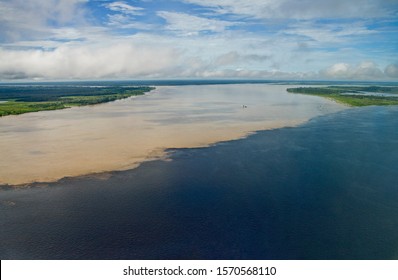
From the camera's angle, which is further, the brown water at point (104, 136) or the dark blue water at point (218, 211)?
the brown water at point (104, 136)

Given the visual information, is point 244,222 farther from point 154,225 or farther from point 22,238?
point 22,238

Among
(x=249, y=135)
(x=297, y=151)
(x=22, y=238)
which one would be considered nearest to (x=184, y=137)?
(x=249, y=135)

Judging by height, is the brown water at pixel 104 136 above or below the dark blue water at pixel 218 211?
above

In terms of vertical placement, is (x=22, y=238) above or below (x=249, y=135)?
below

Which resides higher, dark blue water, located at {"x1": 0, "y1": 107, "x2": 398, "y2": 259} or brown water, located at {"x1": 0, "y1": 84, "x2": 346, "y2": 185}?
brown water, located at {"x1": 0, "y1": 84, "x2": 346, "y2": 185}

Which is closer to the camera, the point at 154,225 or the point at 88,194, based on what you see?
the point at 154,225

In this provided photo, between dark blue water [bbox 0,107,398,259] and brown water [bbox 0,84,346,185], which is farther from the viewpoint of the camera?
brown water [bbox 0,84,346,185]

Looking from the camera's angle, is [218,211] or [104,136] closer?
[218,211]

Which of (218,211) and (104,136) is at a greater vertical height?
(104,136)
